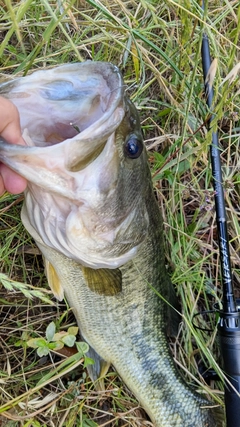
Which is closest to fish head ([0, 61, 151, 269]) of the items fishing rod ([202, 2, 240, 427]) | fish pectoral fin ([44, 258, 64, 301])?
fish pectoral fin ([44, 258, 64, 301])

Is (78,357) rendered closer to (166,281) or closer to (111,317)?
(111,317)

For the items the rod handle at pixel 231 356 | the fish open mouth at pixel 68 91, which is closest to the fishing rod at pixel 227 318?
the rod handle at pixel 231 356

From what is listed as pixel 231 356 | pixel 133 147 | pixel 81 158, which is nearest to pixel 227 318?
pixel 231 356

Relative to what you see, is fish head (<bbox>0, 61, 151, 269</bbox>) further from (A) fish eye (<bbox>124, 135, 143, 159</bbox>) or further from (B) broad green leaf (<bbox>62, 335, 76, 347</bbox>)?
(B) broad green leaf (<bbox>62, 335, 76, 347</bbox>)

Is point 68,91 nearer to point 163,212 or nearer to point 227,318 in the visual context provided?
point 163,212

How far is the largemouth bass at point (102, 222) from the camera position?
4.54 ft

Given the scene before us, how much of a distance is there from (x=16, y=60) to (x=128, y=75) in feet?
1.86

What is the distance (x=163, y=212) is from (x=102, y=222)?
71cm

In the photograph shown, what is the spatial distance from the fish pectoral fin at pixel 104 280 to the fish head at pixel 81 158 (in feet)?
0.29

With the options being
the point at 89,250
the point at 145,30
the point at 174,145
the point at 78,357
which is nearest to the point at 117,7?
the point at 145,30

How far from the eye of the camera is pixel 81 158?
4.44 ft

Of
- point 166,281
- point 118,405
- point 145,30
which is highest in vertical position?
point 145,30

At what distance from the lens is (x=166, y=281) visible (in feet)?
6.39

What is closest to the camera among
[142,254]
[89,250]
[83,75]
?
[83,75]
